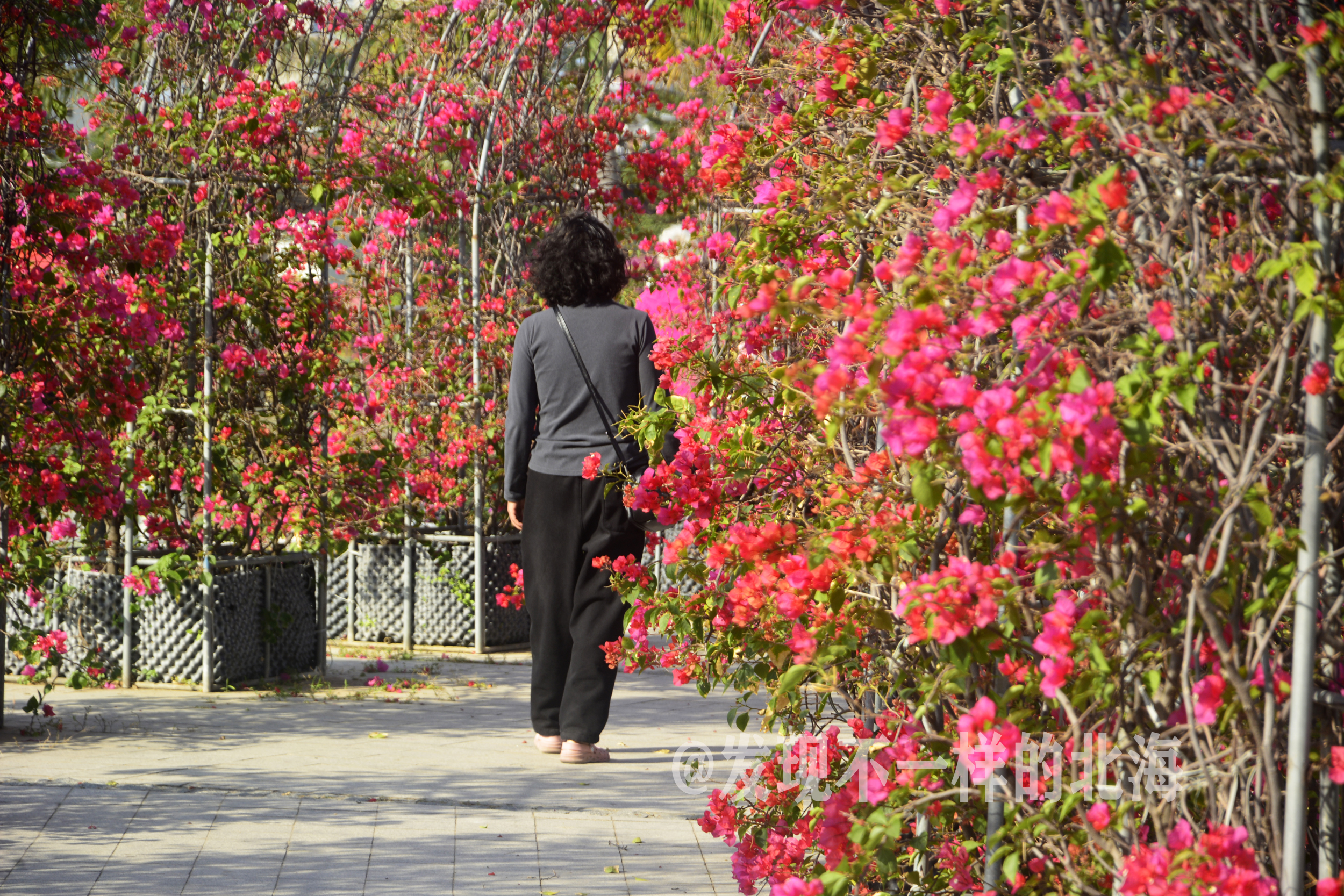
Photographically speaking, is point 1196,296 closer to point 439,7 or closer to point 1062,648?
point 1062,648

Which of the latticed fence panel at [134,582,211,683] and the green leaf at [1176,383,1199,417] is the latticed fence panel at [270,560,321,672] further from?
the green leaf at [1176,383,1199,417]

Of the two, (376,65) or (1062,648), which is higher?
(376,65)

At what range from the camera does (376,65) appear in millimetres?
9797

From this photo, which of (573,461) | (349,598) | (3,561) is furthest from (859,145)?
(349,598)

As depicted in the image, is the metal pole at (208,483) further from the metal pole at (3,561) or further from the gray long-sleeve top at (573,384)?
the gray long-sleeve top at (573,384)

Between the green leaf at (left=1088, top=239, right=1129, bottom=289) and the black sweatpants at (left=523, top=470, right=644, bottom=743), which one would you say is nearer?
the green leaf at (left=1088, top=239, right=1129, bottom=289)

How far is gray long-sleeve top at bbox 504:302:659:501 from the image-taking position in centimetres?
464

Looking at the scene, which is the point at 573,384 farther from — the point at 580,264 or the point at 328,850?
the point at 328,850

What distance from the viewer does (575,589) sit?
472 cm

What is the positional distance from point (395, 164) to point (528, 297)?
5.95ft

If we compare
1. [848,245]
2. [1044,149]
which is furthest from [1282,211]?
[848,245]

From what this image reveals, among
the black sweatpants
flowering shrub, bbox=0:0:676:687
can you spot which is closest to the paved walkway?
the black sweatpants

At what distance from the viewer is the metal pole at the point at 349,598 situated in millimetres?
7512

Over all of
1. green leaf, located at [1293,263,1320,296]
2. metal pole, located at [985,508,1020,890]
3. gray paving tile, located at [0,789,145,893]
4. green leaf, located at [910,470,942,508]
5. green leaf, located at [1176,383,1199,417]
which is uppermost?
green leaf, located at [1293,263,1320,296]
